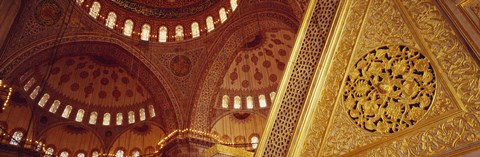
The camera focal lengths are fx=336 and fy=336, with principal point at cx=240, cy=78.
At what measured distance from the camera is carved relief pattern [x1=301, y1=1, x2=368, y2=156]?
9.66ft

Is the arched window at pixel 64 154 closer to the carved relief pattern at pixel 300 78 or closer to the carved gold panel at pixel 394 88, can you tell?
the carved relief pattern at pixel 300 78

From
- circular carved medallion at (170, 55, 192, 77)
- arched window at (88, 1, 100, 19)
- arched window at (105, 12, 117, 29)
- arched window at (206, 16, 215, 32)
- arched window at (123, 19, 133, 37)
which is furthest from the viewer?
circular carved medallion at (170, 55, 192, 77)

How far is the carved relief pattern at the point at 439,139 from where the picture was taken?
2141mm

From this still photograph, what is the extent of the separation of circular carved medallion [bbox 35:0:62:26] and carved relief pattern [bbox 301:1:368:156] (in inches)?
353

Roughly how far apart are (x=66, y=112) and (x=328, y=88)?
13284mm

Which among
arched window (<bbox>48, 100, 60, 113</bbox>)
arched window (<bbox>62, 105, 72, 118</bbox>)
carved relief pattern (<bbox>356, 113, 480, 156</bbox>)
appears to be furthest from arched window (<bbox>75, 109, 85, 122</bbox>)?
carved relief pattern (<bbox>356, 113, 480, 156</bbox>)

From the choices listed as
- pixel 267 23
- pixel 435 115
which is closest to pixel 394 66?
pixel 435 115

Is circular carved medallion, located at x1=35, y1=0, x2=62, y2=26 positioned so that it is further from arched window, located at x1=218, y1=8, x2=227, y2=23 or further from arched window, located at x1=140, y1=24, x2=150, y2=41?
arched window, located at x1=218, y1=8, x2=227, y2=23

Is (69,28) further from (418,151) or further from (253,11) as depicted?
(418,151)

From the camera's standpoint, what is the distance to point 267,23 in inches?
400

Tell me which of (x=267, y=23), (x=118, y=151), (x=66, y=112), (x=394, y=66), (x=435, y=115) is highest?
(x=267, y=23)

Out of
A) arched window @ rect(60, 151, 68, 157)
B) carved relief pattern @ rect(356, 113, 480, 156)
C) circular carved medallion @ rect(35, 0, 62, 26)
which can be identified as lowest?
carved relief pattern @ rect(356, 113, 480, 156)

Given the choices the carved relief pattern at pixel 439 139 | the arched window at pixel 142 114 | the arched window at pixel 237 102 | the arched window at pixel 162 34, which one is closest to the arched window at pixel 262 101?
the arched window at pixel 237 102

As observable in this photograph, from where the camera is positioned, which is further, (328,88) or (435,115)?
(328,88)
